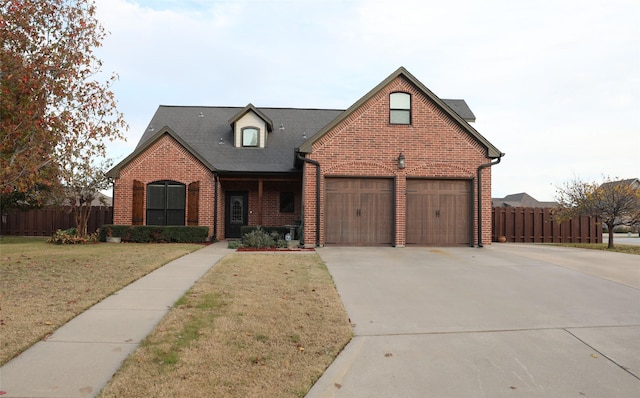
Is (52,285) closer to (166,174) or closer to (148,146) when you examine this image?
(166,174)

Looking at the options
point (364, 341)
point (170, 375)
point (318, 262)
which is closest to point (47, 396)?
point (170, 375)

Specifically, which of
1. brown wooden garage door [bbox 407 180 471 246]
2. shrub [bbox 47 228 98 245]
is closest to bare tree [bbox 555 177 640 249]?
brown wooden garage door [bbox 407 180 471 246]

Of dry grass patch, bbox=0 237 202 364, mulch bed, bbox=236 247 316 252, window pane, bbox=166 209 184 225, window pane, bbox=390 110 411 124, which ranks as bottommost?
dry grass patch, bbox=0 237 202 364

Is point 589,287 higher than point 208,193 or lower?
lower

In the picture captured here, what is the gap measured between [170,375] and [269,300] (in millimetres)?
2681

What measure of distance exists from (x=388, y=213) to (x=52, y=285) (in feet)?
33.9

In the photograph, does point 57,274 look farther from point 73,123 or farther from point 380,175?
point 380,175


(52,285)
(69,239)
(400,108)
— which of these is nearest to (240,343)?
(52,285)

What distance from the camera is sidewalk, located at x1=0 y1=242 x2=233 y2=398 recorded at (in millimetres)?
3578

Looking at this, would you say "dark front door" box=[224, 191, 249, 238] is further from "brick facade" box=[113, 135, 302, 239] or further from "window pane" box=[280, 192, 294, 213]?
"brick facade" box=[113, 135, 302, 239]

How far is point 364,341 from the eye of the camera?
4859 millimetres

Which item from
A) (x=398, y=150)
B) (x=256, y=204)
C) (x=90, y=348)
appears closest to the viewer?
(x=90, y=348)

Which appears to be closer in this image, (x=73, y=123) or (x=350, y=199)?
(x=73, y=123)

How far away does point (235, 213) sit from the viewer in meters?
19.2
